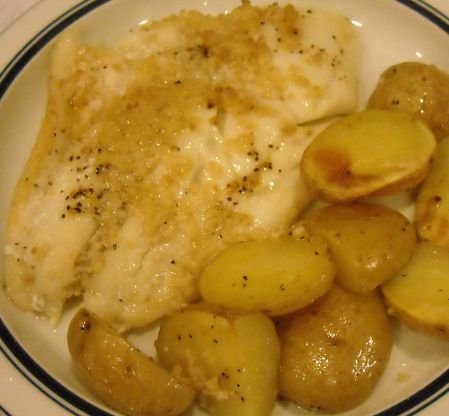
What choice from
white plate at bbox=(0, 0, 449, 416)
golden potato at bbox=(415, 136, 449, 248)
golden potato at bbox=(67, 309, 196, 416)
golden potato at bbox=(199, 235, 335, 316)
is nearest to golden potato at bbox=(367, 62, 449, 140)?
golden potato at bbox=(415, 136, 449, 248)

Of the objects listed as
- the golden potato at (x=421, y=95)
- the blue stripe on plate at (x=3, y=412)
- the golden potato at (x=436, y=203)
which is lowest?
the golden potato at (x=436, y=203)

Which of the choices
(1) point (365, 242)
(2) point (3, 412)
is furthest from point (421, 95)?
(2) point (3, 412)

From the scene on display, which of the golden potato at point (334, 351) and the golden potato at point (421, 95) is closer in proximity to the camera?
the golden potato at point (334, 351)

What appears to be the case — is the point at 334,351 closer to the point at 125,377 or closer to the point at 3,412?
the point at 125,377

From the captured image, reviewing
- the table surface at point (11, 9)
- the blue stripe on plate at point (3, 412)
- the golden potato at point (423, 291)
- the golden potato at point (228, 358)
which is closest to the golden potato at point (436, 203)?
the golden potato at point (423, 291)

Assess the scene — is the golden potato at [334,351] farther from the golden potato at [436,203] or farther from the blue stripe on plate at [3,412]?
the blue stripe on plate at [3,412]

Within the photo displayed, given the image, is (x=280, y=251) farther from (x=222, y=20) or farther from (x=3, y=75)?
(x=3, y=75)
